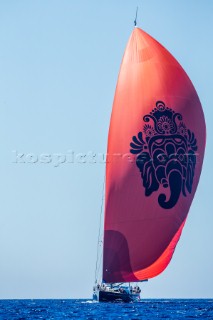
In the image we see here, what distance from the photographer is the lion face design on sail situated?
28969 millimetres

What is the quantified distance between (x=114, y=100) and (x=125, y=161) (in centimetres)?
267

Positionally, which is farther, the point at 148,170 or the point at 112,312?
the point at 112,312

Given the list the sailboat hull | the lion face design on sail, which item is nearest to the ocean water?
the sailboat hull

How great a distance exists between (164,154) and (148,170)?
0.92m

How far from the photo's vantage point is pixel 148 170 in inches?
1141

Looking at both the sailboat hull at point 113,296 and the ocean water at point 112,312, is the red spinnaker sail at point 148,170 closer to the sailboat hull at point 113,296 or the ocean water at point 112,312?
the ocean water at point 112,312

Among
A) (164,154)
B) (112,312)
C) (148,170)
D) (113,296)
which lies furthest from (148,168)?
(113,296)

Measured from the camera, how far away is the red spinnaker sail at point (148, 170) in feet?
95.1

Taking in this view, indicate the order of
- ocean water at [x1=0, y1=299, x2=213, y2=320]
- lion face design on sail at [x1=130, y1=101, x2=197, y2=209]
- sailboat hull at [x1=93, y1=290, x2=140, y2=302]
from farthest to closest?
sailboat hull at [x1=93, y1=290, x2=140, y2=302], ocean water at [x1=0, y1=299, x2=213, y2=320], lion face design on sail at [x1=130, y1=101, x2=197, y2=209]

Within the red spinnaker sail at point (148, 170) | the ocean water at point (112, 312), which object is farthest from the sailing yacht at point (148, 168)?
the ocean water at point (112, 312)

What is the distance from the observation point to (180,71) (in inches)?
1214

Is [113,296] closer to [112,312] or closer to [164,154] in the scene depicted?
[112,312]

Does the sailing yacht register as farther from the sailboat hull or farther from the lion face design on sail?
the sailboat hull

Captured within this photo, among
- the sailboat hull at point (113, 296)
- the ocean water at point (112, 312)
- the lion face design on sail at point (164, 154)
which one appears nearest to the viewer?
the lion face design on sail at point (164, 154)
